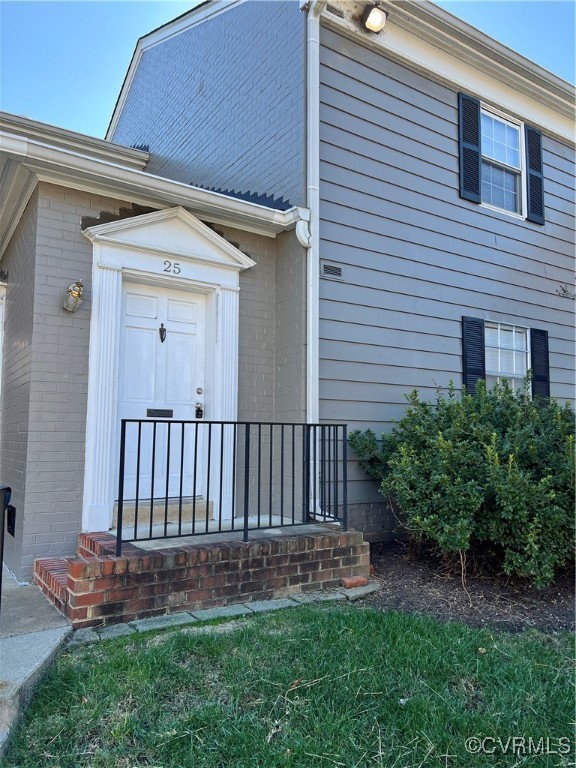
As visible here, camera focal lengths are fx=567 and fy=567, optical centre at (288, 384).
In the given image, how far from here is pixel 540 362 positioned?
267 inches

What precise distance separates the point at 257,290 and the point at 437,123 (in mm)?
2862

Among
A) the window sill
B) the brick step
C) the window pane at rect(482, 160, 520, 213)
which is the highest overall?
the window pane at rect(482, 160, 520, 213)

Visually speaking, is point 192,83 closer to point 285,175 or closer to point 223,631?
point 285,175

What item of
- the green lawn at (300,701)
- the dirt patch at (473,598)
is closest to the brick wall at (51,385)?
the green lawn at (300,701)

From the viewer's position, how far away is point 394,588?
3.98m

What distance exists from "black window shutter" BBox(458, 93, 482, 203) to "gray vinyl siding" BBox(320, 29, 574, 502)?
0.09 meters

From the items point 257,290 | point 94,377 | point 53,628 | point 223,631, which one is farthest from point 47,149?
point 223,631

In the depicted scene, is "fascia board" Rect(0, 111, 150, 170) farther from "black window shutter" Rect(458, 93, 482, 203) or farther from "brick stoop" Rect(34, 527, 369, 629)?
"brick stoop" Rect(34, 527, 369, 629)

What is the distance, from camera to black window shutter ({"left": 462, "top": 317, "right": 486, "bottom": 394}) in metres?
6.05

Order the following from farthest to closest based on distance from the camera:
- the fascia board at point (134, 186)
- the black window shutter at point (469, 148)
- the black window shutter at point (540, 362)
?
the black window shutter at point (540, 362)
the black window shutter at point (469, 148)
the fascia board at point (134, 186)

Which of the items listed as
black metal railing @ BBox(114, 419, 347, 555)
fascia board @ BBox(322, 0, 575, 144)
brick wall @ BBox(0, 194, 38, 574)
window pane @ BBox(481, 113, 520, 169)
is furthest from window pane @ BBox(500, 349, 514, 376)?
brick wall @ BBox(0, 194, 38, 574)

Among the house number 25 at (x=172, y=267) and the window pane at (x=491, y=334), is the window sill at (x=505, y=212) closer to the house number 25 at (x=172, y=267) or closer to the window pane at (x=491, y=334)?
the window pane at (x=491, y=334)

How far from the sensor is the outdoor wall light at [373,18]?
5281mm

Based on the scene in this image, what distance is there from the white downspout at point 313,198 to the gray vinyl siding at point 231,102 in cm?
9
